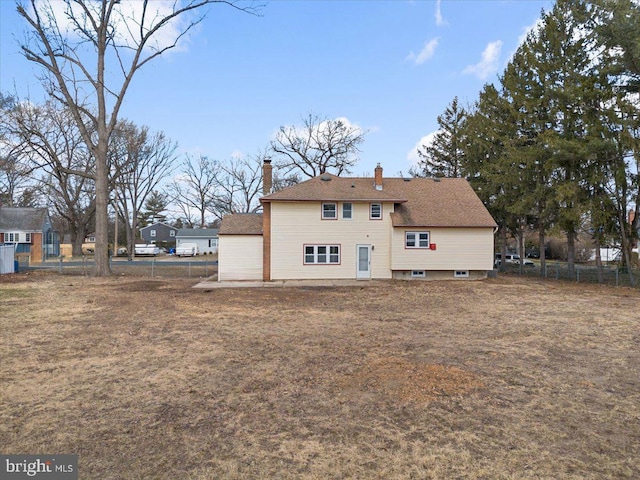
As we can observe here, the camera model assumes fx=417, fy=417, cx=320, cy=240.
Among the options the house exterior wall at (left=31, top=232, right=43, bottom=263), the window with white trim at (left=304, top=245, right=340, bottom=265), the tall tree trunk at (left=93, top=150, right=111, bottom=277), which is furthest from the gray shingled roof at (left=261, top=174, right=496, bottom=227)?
the house exterior wall at (left=31, top=232, right=43, bottom=263)

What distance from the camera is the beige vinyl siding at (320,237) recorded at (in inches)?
846

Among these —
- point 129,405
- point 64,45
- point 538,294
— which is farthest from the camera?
point 64,45

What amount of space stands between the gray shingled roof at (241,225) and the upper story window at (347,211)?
4490 mm

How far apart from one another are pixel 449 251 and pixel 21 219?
46.7 meters

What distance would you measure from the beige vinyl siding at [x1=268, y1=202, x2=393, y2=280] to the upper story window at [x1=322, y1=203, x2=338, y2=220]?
17 centimetres

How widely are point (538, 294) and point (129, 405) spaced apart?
51.8 feet

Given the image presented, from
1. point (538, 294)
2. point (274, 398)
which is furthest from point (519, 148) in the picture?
point (274, 398)

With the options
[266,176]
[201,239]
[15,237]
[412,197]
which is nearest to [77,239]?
[15,237]

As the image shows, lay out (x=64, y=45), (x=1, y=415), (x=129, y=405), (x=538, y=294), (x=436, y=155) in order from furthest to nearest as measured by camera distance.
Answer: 1. (x=436, y=155)
2. (x=64, y=45)
3. (x=538, y=294)
4. (x=129, y=405)
5. (x=1, y=415)

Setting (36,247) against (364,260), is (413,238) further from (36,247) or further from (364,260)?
(36,247)

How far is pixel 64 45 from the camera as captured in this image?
21547 millimetres

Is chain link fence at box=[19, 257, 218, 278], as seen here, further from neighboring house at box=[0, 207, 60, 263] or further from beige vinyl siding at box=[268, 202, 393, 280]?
neighboring house at box=[0, 207, 60, 263]

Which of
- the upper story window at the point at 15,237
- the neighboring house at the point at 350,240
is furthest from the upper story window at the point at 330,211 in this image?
the upper story window at the point at 15,237

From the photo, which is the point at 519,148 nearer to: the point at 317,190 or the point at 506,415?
the point at 317,190
